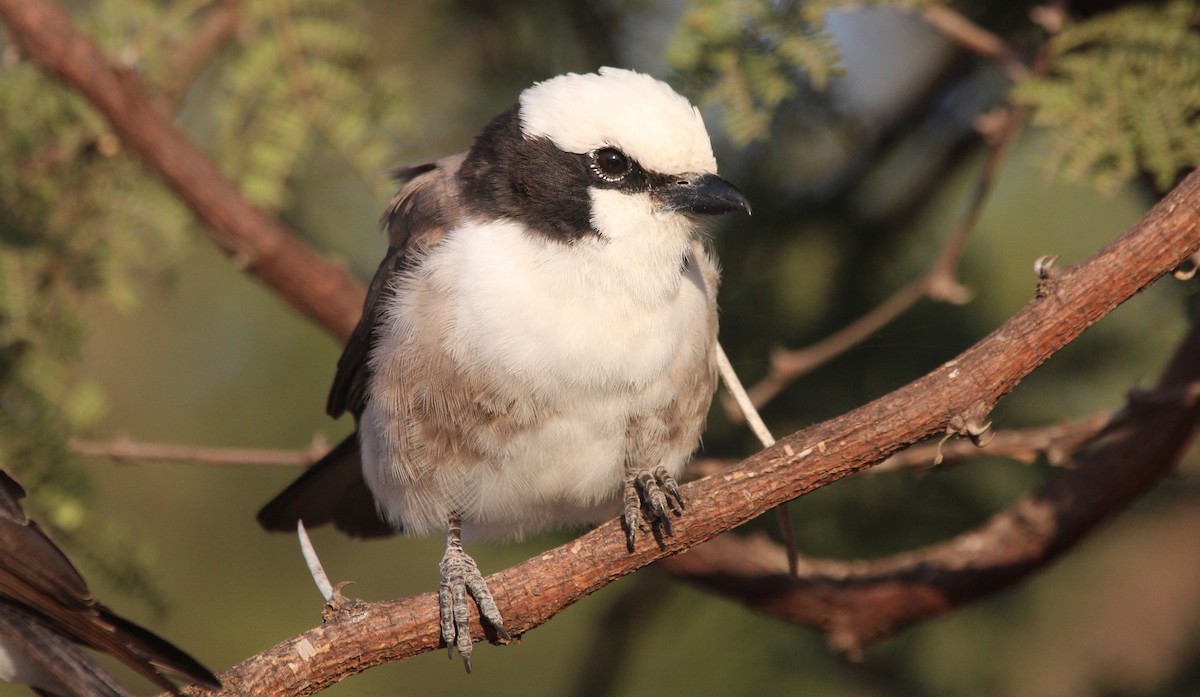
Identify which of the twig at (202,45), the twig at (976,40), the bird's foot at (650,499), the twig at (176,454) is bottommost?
the bird's foot at (650,499)

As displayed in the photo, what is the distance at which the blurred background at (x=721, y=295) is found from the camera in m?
4.00

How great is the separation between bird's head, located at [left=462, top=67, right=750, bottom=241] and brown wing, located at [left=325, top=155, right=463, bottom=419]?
6.9 inches

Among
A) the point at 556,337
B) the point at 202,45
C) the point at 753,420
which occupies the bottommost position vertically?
the point at 753,420

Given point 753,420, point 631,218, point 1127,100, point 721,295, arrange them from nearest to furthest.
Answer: point 753,420, point 631,218, point 1127,100, point 721,295

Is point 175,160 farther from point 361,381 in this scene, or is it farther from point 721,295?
point 721,295

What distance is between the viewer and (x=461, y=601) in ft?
9.63

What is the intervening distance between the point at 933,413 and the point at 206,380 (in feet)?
13.0

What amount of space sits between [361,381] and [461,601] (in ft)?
3.31

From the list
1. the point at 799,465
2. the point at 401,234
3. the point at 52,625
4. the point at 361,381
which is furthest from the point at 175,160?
the point at 799,465

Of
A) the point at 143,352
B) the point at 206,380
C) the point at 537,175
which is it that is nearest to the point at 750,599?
the point at 537,175

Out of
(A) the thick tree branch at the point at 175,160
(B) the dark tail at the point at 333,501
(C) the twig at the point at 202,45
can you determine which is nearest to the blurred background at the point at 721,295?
(C) the twig at the point at 202,45

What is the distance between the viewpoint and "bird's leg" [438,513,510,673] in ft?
9.02

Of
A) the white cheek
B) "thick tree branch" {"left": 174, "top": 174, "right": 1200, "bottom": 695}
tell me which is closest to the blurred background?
the white cheek

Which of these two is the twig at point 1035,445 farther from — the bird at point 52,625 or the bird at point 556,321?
the bird at point 52,625
